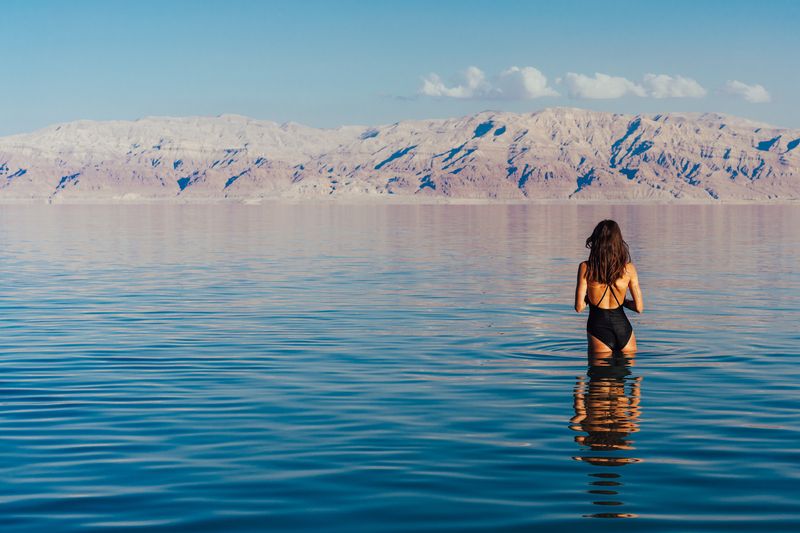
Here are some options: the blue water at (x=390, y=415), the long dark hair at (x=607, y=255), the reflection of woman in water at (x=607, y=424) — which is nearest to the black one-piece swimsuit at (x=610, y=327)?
the reflection of woman in water at (x=607, y=424)

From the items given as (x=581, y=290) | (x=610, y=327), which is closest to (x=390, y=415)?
(x=581, y=290)

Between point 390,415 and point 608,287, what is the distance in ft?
12.5

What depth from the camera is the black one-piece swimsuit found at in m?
15.2

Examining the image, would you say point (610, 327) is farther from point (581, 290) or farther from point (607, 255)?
point (607, 255)

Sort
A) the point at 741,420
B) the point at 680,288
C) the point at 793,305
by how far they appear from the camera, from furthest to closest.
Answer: the point at 680,288 → the point at 793,305 → the point at 741,420

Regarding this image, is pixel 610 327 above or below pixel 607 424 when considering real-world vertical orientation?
above

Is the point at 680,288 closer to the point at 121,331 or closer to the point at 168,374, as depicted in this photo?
the point at 121,331

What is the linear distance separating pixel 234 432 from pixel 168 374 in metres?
4.84

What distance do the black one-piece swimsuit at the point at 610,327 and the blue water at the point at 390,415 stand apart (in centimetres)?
50

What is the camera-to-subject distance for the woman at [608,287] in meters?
14.4

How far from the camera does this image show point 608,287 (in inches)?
580

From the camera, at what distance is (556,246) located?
62812 millimetres

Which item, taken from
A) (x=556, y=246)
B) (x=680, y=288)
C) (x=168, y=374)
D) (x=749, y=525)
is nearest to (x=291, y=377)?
(x=168, y=374)

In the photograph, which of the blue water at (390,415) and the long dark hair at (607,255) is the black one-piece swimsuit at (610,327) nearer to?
the blue water at (390,415)
